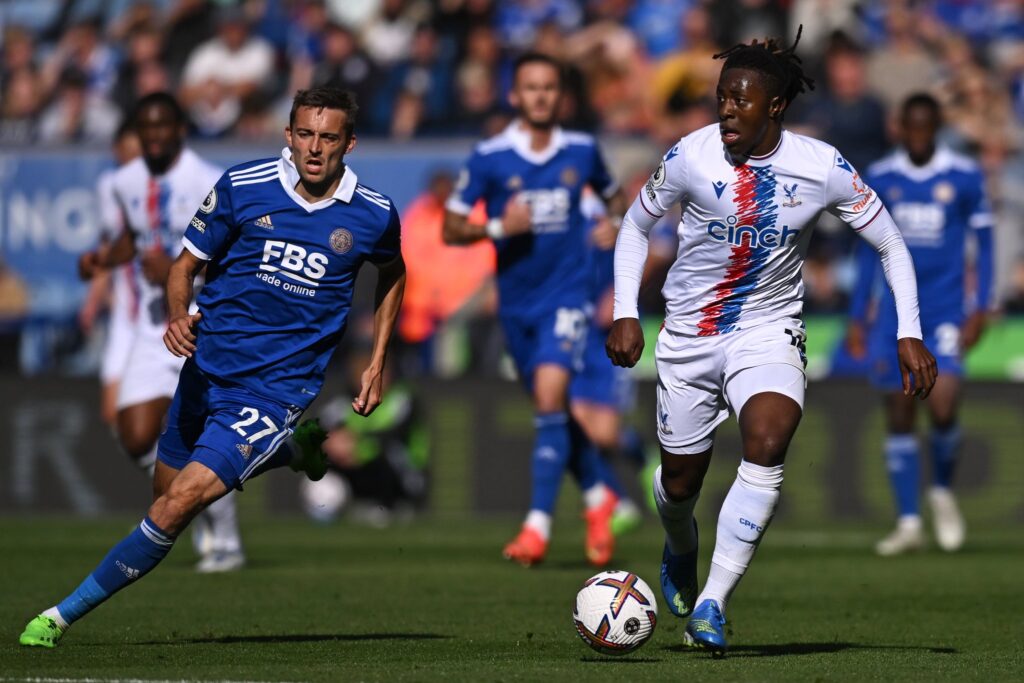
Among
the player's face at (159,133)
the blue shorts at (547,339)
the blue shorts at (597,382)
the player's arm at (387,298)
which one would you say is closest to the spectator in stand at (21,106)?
the blue shorts at (597,382)

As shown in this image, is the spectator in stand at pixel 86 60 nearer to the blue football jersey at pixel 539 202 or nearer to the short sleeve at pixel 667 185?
the blue football jersey at pixel 539 202

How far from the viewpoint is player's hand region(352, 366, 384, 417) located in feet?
24.3

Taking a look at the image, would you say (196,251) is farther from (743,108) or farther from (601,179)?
(601,179)

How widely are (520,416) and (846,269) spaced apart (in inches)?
152

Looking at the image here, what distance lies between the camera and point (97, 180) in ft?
60.3

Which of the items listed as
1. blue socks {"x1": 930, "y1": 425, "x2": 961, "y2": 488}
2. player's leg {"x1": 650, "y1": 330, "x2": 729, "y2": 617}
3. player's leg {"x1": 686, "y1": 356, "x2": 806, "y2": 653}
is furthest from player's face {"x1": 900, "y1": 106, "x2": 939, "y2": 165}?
player's leg {"x1": 686, "y1": 356, "x2": 806, "y2": 653}

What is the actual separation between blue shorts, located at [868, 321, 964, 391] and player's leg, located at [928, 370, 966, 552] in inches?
4.3

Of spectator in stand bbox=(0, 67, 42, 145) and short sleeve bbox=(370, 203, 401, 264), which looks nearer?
short sleeve bbox=(370, 203, 401, 264)

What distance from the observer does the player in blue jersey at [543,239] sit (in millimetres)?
11211

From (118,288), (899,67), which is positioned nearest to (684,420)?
(118,288)

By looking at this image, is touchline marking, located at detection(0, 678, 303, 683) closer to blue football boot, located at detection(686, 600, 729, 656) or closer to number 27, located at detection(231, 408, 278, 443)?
number 27, located at detection(231, 408, 278, 443)

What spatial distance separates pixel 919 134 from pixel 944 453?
233 cm

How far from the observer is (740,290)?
7.45 m

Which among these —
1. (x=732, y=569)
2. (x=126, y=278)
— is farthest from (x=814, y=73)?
(x=732, y=569)
